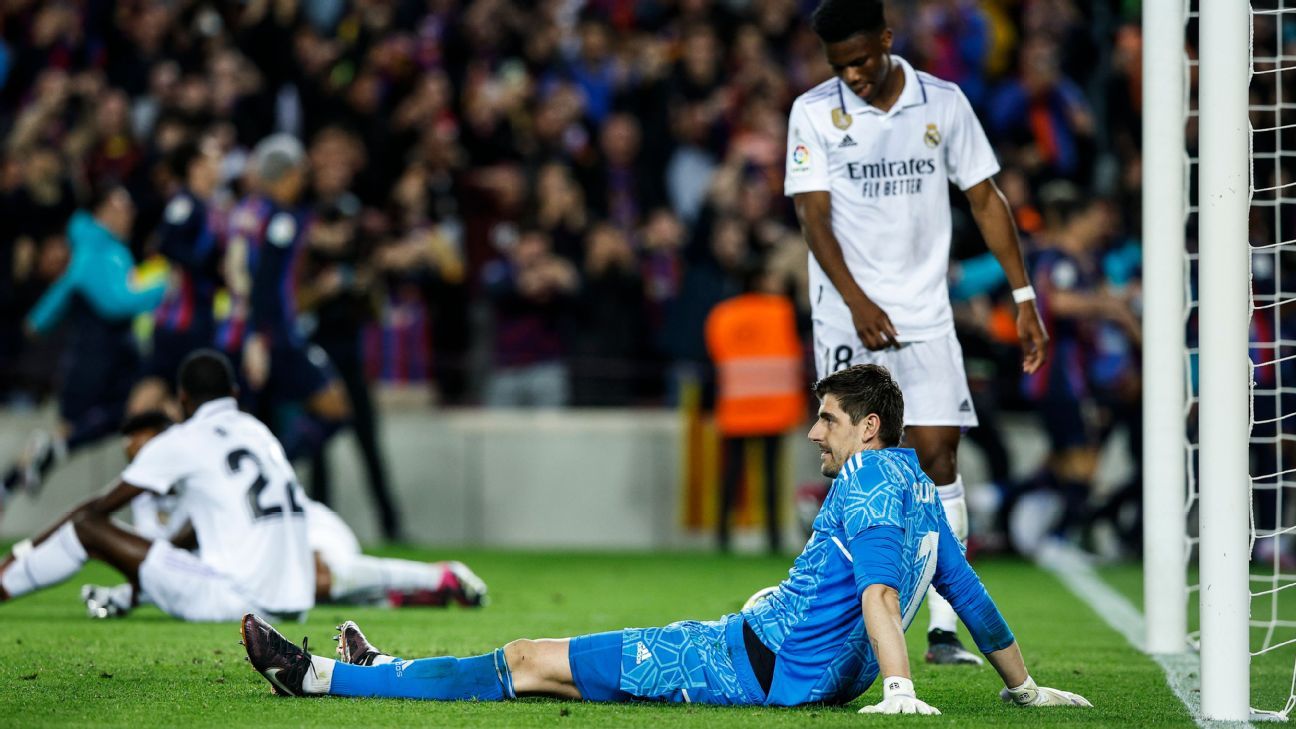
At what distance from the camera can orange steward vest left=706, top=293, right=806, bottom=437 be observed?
46.3 ft

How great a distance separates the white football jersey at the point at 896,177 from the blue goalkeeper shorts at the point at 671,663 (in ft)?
6.31

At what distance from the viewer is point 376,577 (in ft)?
29.9

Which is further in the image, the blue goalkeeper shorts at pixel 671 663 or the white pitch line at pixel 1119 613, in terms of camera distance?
the white pitch line at pixel 1119 613

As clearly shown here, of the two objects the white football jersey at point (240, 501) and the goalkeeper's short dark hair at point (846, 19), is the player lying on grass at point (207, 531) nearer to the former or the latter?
the white football jersey at point (240, 501)

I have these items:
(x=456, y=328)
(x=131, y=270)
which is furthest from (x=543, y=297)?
(x=131, y=270)

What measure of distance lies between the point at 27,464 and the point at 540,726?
871 centimetres

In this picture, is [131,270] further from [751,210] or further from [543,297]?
[751,210]

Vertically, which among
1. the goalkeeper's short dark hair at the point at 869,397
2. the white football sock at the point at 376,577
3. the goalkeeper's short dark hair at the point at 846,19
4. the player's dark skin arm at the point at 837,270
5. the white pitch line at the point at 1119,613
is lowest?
the white pitch line at the point at 1119,613

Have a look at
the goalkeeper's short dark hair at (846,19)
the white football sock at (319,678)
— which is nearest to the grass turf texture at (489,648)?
the white football sock at (319,678)

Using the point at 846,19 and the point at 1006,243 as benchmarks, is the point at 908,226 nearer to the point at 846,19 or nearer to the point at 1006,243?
the point at 1006,243

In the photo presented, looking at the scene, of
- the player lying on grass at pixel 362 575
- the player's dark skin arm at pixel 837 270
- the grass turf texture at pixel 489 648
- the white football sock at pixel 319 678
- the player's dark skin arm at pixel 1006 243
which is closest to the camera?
the grass turf texture at pixel 489 648

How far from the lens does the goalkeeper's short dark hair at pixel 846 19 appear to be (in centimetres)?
636

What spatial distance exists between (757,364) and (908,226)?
7385 mm

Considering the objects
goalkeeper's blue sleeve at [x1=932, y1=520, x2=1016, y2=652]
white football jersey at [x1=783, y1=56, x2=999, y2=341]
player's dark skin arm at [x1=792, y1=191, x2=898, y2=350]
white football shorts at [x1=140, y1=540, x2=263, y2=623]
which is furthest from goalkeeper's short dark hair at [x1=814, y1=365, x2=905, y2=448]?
white football shorts at [x1=140, y1=540, x2=263, y2=623]
